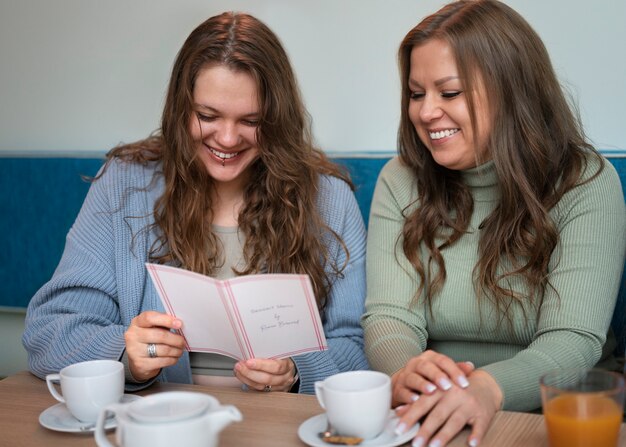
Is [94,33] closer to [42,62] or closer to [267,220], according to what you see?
[42,62]

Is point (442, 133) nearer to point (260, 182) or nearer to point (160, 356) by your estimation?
point (260, 182)

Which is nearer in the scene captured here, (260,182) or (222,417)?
(222,417)

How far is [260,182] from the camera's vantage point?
68.5 inches

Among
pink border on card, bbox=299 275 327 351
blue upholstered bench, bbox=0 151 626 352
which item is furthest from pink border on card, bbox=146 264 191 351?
blue upholstered bench, bbox=0 151 626 352

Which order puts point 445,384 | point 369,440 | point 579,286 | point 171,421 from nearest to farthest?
point 171,421 < point 369,440 < point 445,384 < point 579,286

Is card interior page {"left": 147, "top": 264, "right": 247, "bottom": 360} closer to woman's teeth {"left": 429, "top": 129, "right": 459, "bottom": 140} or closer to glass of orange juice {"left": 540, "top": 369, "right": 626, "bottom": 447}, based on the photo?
glass of orange juice {"left": 540, "top": 369, "right": 626, "bottom": 447}

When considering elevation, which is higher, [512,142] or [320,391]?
[512,142]

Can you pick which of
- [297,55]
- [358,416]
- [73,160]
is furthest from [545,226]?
[73,160]

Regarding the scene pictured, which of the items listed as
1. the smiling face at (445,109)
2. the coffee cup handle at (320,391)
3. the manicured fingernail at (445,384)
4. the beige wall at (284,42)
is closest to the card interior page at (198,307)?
the coffee cup handle at (320,391)

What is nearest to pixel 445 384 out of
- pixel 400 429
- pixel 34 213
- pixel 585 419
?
pixel 400 429

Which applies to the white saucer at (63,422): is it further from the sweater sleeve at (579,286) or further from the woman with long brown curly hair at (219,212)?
the sweater sleeve at (579,286)

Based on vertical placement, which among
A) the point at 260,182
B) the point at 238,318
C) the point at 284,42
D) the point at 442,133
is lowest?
the point at 238,318

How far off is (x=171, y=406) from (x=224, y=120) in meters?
0.78

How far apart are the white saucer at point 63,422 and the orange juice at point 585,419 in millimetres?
565
